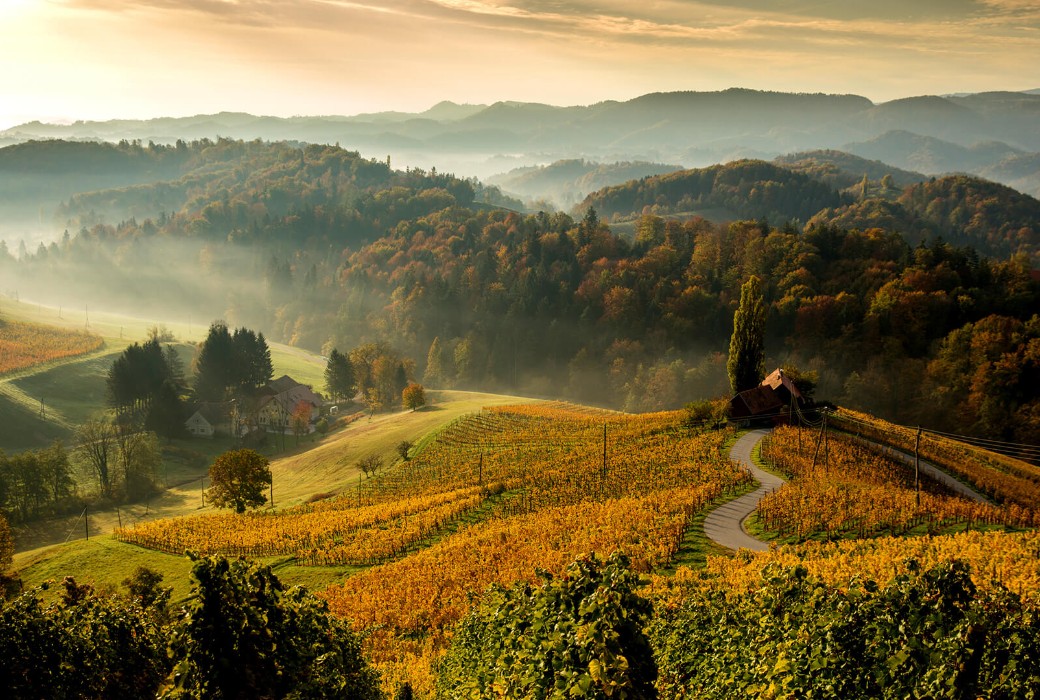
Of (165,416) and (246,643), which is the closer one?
(246,643)

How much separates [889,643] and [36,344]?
13782 centimetres

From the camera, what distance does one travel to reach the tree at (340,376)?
110 m

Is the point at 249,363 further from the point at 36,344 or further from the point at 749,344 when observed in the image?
the point at 749,344

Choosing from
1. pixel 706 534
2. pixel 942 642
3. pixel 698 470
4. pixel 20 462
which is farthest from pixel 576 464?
pixel 20 462

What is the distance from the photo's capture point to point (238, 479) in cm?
5288

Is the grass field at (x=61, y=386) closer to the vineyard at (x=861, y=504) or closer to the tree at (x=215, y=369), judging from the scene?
the tree at (x=215, y=369)

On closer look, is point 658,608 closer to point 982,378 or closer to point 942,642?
point 942,642

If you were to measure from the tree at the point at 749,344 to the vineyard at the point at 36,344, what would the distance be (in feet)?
340

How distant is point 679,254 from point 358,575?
12623 cm

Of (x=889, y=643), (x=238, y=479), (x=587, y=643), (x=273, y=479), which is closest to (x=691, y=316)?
(x=273, y=479)

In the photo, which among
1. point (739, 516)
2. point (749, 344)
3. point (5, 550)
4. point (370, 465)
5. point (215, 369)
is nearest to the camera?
point (739, 516)

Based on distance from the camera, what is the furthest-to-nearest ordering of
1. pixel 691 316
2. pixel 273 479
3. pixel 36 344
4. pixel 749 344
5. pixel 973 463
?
pixel 691 316
pixel 36 344
pixel 273 479
pixel 749 344
pixel 973 463

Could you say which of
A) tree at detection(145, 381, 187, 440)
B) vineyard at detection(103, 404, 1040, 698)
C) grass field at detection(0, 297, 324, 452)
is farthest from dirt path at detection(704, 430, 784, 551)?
grass field at detection(0, 297, 324, 452)

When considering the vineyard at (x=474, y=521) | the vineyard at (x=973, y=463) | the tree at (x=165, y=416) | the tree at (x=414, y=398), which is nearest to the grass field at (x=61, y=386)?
the tree at (x=165, y=416)
